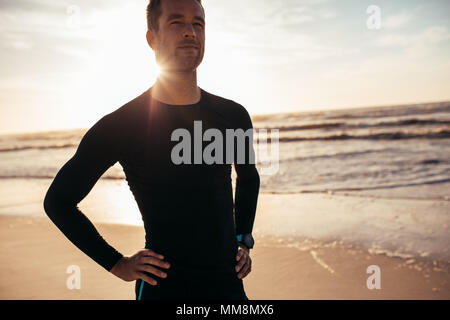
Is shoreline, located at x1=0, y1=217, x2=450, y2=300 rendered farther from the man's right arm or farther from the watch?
the man's right arm

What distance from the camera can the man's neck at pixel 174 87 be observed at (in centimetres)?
154

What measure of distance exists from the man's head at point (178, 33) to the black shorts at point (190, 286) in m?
Result: 0.89

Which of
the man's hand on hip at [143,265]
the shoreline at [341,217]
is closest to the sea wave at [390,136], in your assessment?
the shoreline at [341,217]

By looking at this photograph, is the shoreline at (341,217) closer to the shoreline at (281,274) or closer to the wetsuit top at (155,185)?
the shoreline at (281,274)

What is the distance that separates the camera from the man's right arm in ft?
4.56

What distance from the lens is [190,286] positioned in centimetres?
146

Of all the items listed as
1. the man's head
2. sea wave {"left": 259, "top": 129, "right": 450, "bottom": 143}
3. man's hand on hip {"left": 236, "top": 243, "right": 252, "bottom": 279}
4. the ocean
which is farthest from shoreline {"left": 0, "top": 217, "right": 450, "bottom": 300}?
sea wave {"left": 259, "top": 129, "right": 450, "bottom": 143}

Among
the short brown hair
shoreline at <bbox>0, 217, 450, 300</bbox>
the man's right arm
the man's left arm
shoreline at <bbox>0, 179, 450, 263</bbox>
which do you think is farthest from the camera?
shoreline at <bbox>0, 179, 450, 263</bbox>

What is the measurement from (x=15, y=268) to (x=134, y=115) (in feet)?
13.9

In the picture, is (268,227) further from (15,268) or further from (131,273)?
(131,273)

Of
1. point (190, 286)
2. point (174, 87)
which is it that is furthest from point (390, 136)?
A: point (190, 286)

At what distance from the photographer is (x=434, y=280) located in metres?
3.89
